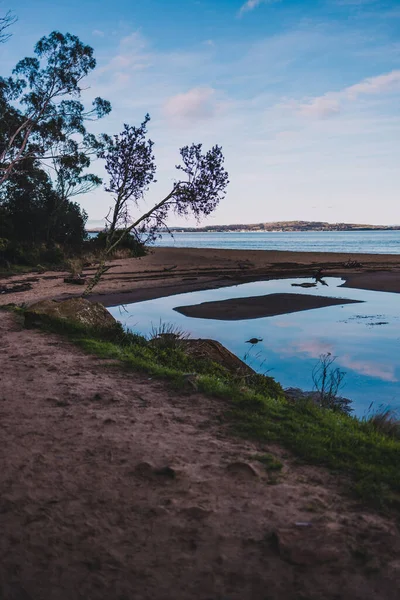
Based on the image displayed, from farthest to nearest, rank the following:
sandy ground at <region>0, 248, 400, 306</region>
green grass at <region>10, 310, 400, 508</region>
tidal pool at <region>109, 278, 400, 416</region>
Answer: sandy ground at <region>0, 248, 400, 306</region> < tidal pool at <region>109, 278, 400, 416</region> < green grass at <region>10, 310, 400, 508</region>

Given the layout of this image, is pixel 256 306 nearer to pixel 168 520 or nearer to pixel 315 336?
pixel 315 336

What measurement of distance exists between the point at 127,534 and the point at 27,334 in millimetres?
7622

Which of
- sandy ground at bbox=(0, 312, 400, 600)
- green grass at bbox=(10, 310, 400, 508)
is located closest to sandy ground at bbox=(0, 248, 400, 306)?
green grass at bbox=(10, 310, 400, 508)

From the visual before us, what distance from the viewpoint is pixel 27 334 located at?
10.2 meters

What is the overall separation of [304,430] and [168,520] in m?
2.21

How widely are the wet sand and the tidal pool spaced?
517mm

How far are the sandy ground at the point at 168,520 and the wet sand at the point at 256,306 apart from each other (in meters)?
10.5

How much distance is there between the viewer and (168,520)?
345 centimetres

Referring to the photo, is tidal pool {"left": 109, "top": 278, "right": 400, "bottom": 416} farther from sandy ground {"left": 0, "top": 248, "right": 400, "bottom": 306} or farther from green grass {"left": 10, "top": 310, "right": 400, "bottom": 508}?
sandy ground {"left": 0, "top": 248, "right": 400, "bottom": 306}

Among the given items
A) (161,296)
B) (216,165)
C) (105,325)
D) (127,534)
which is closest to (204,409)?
(127,534)

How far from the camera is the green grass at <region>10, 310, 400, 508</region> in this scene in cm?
414

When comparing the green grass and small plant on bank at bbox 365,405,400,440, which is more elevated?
the green grass

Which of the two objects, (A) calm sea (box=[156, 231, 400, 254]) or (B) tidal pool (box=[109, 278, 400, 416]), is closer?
(B) tidal pool (box=[109, 278, 400, 416])

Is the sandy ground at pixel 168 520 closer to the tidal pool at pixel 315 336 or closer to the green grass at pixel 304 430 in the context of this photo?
the green grass at pixel 304 430
